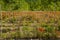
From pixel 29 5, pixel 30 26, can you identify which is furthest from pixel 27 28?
pixel 29 5

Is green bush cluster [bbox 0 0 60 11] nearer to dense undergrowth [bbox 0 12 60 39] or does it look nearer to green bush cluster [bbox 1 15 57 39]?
dense undergrowth [bbox 0 12 60 39]

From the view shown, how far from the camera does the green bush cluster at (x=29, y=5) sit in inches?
258

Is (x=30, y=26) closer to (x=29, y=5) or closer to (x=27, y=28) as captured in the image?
(x=27, y=28)

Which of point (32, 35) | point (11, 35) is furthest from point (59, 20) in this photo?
point (11, 35)

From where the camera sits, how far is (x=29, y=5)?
21.9 ft

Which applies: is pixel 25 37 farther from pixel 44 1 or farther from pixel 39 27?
pixel 44 1

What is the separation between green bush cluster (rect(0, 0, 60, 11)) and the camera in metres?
6.56

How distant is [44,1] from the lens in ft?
22.2

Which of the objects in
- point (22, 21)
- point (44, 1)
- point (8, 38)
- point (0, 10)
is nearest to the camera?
point (8, 38)

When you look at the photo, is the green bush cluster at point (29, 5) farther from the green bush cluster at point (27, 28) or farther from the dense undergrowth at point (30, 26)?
the green bush cluster at point (27, 28)

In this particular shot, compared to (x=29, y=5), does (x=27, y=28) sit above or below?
below

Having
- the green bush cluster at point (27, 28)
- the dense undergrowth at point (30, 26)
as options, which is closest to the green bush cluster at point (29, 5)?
the dense undergrowth at point (30, 26)

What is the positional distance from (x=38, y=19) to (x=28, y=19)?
26cm

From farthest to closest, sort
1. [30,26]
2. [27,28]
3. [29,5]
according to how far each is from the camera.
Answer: [29,5], [30,26], [27,28]
